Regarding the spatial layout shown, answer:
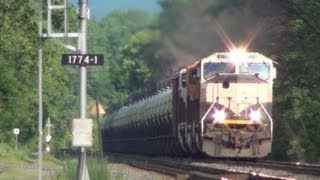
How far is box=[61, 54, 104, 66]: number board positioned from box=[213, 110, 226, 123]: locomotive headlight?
1261 centimetres

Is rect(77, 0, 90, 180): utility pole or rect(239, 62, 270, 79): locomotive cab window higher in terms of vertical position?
rect(239, 62, 270, 79): locomotive cab window

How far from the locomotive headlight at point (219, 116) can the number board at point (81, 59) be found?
1261 centimetres

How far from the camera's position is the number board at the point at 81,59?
17.9 m

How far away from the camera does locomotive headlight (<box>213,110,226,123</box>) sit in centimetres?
3025

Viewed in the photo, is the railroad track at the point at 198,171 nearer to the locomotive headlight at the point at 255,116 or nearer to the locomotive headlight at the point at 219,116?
the locomotive headlight at the point at 219,116

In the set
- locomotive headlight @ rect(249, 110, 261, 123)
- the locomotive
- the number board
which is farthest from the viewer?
locomotive headlight @ rect(249, 110, 261, 123)

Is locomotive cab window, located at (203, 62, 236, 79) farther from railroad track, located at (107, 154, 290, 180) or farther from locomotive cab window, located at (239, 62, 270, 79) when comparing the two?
railroad track, located at (107, 154, 290, 180)

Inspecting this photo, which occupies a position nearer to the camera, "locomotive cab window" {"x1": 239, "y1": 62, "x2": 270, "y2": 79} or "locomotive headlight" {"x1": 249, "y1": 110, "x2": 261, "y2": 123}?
"locomotive headlight" {"x1": 249, "y1": 110, "x2": 261, "y2": 123}

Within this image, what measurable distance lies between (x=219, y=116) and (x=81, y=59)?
1296 centimetres

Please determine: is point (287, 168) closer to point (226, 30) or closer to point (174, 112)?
point (174, 112)

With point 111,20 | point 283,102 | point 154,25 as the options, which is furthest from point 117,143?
point 111,20

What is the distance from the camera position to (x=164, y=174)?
27.9m

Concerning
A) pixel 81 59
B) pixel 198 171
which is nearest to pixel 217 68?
pixel 198 171

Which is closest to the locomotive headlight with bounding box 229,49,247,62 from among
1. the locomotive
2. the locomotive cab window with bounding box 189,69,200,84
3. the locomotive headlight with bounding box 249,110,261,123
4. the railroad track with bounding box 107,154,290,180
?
the locomotive
